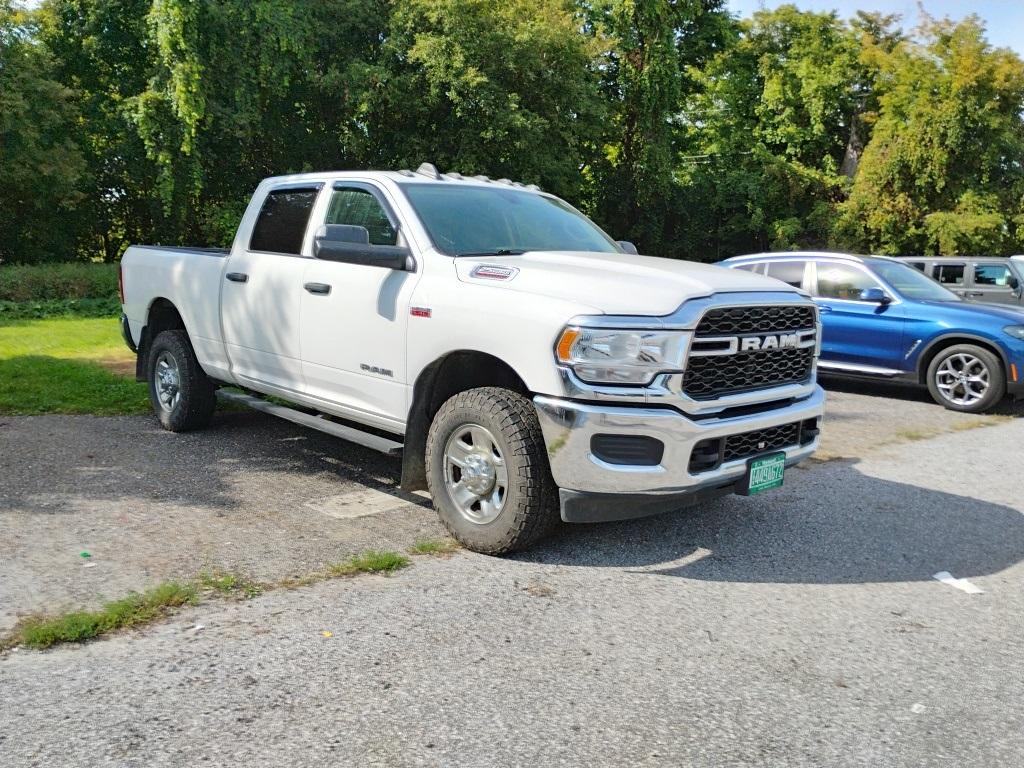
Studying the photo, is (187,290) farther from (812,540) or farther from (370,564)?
(812,540)

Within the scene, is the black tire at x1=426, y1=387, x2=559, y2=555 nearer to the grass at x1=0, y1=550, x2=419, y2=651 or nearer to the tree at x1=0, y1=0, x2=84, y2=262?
the grass at x1=0, y1=550, x2=419, y2=651

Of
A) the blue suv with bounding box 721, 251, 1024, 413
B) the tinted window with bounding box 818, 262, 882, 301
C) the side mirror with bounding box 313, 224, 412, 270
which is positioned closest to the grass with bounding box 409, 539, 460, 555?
the side mirror with bounding box 313, 224, 412, 270

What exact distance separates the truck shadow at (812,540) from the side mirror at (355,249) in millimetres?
1776

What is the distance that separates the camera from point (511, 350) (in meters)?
4.45

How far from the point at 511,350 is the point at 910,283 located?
26.5ft

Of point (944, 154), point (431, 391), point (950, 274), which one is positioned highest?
point (944, 154)

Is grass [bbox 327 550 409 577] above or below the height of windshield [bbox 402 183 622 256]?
below

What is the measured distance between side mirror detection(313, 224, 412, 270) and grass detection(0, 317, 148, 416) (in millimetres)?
3844

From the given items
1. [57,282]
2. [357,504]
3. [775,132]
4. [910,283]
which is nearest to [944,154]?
[775,132]

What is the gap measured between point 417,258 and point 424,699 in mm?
2659

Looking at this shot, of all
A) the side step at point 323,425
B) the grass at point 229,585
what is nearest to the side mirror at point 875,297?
the side step at point 323,425

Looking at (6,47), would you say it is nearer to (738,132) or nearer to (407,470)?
(407,470)

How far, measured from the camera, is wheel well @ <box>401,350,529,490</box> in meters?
4.96

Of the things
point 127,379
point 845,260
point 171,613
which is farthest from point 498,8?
point 171,613
